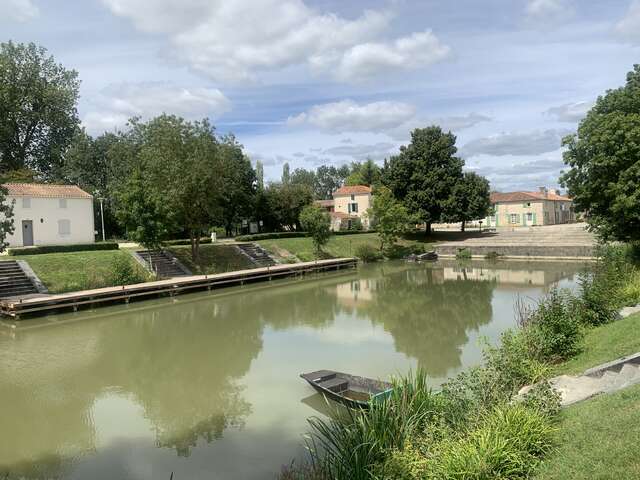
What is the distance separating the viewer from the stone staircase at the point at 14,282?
2244 centimetres

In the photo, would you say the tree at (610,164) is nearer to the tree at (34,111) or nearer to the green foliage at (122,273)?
the green foliage at (122,273)

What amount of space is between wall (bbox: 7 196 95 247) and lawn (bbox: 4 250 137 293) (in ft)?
19.4

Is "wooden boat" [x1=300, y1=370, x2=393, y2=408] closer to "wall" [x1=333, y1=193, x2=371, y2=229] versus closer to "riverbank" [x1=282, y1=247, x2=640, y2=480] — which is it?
"riverbank" [x1=282, y1=247, x2=640, y2=480]

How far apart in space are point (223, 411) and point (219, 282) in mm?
18277

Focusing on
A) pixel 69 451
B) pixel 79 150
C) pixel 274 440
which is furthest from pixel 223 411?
pixel 79 150

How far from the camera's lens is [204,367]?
12.8m

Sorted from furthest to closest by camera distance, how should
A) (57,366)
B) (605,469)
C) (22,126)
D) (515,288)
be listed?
(22,126), (515,288), (57,366), (605,469)

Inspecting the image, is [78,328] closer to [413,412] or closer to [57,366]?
[57,366]

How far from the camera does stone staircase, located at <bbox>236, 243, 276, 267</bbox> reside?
115 ft

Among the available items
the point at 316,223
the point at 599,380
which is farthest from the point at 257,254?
the point at 599,380

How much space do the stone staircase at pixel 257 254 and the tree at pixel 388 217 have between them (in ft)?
36.8

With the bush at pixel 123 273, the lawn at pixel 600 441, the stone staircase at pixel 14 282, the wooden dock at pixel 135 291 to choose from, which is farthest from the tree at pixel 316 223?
the lawn at pixel 600 441

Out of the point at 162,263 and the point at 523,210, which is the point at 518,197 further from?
the point at 162,263

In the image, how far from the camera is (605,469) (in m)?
4.63
